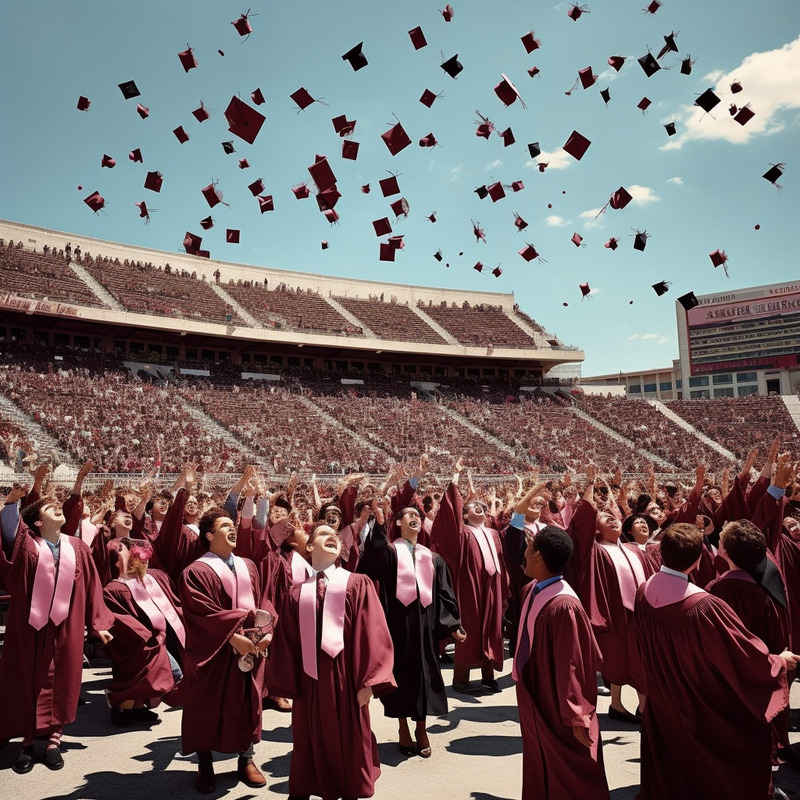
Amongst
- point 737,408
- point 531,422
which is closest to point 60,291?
point 531,422

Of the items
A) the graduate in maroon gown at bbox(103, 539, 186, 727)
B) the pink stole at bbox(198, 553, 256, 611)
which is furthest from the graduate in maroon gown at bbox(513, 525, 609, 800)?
the graduate in maroon gown at bbox(103, 539, 186, 727)

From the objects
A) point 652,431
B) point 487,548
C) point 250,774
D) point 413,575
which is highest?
point 652,431

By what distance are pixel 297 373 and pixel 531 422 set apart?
13.7 metres

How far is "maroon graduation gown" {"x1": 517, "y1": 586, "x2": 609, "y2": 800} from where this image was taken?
152 inches

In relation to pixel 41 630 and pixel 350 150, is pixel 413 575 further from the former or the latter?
pixel 350 150

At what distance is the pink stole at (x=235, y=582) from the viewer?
512 cm

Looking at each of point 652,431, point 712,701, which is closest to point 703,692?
point 712,701

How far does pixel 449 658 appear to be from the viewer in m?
8.96

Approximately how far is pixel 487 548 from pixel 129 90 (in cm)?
1178

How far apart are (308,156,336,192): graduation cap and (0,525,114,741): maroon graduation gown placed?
7552 millimetres

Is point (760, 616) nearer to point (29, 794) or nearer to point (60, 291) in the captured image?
point (29, 794)

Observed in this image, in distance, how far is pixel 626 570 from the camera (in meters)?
6.44

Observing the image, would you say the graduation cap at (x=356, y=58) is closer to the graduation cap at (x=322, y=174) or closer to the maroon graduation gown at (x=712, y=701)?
the graduation cap at (x=322, y=174)

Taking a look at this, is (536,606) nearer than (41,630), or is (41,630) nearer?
(536,606)
